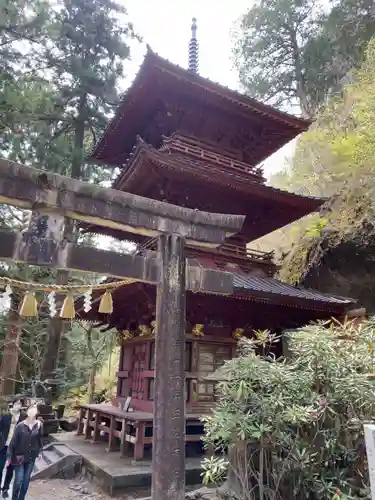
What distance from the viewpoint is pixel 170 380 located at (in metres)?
4.21

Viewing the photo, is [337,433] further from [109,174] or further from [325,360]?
[109,174]

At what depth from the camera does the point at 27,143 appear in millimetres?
14750

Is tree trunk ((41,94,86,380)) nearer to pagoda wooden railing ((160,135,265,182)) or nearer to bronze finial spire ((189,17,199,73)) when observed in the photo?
bronze finial spire ((189,17,199,73))

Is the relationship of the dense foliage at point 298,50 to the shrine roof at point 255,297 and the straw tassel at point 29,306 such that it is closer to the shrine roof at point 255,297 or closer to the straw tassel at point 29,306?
the shrine roof at point 255,297

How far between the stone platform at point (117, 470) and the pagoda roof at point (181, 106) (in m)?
8.60

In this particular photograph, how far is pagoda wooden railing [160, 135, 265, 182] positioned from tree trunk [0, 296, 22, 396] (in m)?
8.08

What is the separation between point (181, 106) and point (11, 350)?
417 inches

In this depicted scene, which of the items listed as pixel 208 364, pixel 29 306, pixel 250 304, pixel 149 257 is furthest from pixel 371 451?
pixel 208 364

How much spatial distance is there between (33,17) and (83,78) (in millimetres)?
2734

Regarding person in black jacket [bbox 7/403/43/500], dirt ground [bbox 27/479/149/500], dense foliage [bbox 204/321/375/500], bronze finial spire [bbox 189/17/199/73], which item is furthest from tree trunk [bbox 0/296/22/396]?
dense foliage [bbox 204/321/375/500]

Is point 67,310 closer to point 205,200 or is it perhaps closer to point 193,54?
point 205,200

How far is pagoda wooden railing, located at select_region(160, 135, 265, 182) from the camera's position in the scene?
991 cm

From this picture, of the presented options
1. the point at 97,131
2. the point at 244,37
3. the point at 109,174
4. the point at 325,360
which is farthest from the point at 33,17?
the point at 325,360

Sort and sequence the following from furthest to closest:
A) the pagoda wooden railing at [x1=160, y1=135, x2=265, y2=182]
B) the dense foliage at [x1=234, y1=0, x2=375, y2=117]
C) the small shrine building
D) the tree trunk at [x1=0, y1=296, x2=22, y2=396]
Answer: the dense foliage at [x1=234, y1=0, x2=375, y2=117] → the tree trunk at [x1=0, y1=296, x2=22, y2=396] → the pagoda wooden railing at [x1=160, y1=135, x2=265, y2=182] → the small shrine building
